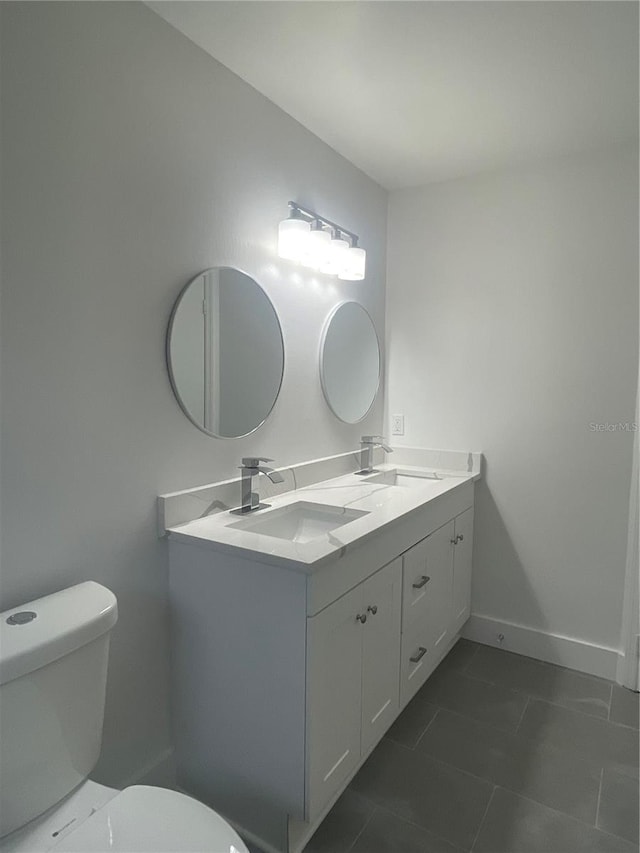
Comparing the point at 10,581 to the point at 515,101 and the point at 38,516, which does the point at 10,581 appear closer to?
the point at 38,516

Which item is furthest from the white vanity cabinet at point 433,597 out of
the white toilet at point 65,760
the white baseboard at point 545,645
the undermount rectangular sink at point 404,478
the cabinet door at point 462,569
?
the white toilet at point 65,760

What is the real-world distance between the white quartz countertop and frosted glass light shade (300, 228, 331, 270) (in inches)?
36.2

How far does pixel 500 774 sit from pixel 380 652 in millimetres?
594

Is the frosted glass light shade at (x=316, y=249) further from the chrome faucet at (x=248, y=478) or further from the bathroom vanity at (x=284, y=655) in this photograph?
the bathroom vanity at (x=284, y=655)

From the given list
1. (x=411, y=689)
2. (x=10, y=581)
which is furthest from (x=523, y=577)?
(x=10, y=581)

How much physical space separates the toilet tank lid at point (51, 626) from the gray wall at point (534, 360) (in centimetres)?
190

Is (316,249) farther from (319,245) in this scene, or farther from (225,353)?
(225,353)

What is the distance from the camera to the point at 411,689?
1.98 metres

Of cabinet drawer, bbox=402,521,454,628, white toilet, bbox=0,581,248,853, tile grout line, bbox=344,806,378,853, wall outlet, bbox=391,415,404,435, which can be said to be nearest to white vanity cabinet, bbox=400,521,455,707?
cabinet drawer, bbox=402,521,454,628

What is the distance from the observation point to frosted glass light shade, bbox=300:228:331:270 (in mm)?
2049

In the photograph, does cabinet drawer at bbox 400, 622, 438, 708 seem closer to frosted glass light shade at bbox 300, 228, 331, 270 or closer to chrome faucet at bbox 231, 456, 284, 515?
chrome faucet at bbox 231, 456, 284, 515

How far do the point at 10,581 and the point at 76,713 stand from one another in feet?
1.10

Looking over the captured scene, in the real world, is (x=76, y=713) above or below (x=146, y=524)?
below

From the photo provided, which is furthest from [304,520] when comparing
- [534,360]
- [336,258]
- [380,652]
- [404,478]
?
[534,360]
